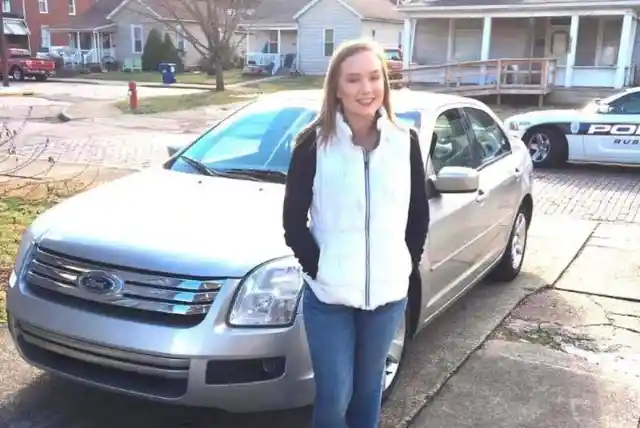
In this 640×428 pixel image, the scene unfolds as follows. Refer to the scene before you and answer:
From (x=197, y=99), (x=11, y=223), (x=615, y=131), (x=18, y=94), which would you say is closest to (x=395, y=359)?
(x=11, y=223)

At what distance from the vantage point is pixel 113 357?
122 inches

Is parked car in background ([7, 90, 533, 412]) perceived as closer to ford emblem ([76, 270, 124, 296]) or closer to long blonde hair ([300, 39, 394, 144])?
ford emblem ([76, 270, 124, 296])

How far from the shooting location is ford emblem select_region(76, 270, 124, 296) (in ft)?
10.3

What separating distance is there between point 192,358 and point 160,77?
127ft

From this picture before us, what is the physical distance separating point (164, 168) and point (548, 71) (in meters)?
21.7

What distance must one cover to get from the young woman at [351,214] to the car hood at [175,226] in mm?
639

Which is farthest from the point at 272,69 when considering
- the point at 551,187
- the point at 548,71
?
the point at 551,187

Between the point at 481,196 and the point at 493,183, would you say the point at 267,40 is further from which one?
the point at 481,196

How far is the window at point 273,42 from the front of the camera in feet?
146


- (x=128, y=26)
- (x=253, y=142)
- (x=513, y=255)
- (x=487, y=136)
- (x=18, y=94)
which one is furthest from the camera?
(x=128, y=26)

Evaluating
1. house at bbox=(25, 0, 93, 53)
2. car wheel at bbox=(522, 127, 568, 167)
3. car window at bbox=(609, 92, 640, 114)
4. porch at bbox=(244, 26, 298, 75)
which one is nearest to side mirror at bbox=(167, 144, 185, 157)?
car wheel at bbox=(522, 127, 568, 167)

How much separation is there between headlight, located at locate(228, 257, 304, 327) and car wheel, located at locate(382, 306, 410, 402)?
79cm

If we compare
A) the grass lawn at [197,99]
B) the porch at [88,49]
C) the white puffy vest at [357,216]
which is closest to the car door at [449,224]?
the white puffy vest at [357,216]

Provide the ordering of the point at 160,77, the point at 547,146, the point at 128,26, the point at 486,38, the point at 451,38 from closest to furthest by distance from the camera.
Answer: the point at 547,146 < the point at 486,38 < the point at 451,38 < the point at 160,77 < the point at 128,26
